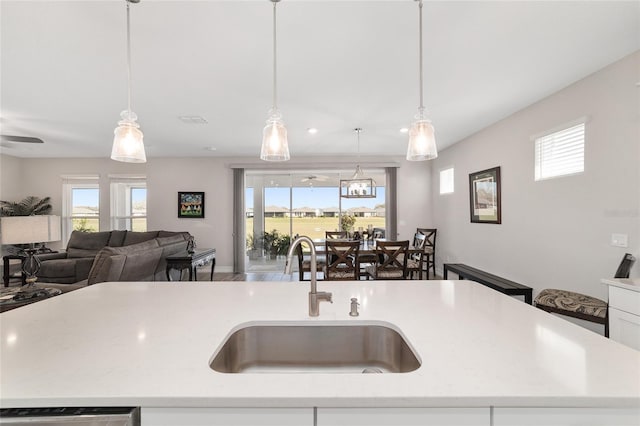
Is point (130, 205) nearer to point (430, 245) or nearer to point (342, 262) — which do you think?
point (342, 262)

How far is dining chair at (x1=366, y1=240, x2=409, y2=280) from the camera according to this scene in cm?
366

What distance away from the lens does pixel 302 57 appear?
2326 millimetres

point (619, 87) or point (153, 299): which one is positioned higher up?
point (619, 87)

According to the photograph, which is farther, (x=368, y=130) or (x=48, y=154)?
(x=48, y=154)

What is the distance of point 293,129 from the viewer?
167 inches

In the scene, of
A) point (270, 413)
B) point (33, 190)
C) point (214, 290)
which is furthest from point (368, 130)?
point (33, 190)

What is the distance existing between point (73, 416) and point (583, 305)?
321 cm

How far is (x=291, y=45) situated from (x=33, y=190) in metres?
7.71

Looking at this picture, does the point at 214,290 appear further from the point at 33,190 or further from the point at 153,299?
the point at 33,190

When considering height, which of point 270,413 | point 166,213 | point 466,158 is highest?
point 466,158

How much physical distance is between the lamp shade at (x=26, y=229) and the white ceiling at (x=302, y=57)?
4.48ft

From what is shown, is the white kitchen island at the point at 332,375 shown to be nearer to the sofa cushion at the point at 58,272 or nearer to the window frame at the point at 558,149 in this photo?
the window frame at the point at 558,149

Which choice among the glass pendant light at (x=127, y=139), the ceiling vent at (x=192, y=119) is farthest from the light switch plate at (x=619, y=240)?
the ceiling vent at (x=192, y=119)

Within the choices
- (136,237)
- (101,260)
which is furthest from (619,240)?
(136,237)
